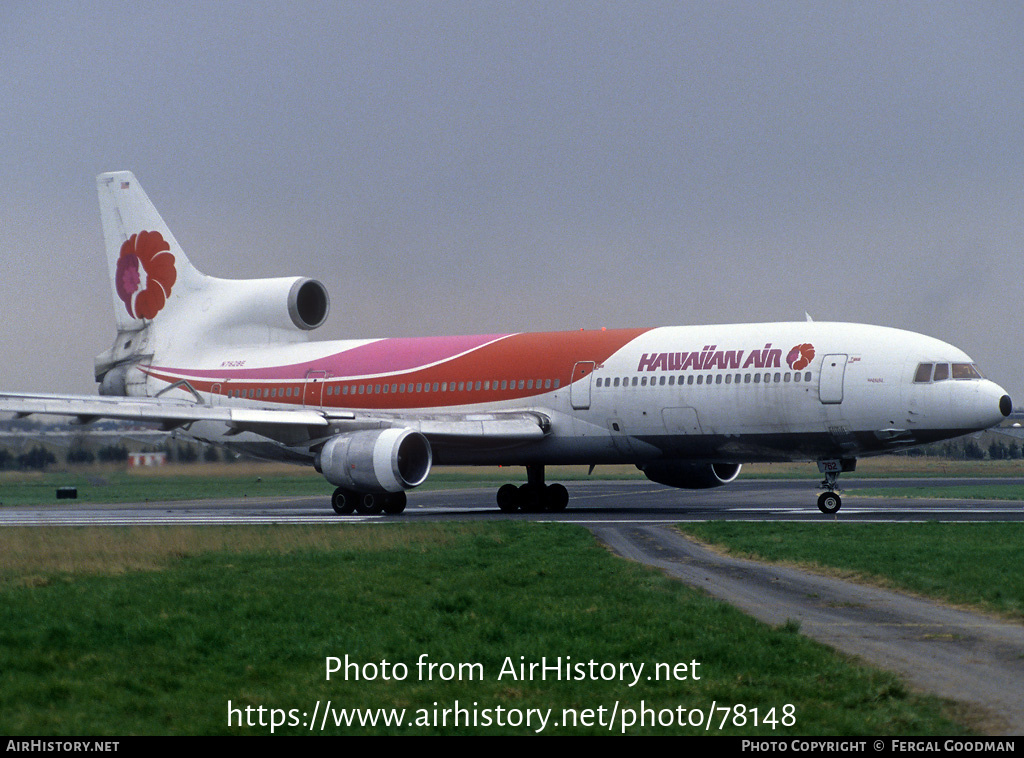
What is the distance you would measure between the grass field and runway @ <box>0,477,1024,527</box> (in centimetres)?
1266

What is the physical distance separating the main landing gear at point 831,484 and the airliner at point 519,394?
0.06 meters

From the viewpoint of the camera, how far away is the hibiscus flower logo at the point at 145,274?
147 ft

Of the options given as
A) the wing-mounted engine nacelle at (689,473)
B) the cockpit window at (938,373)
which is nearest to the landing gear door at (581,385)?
the wing-mounted engine nacelle at (689,473)

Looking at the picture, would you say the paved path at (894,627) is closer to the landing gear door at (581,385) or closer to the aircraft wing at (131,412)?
the landing gear door at (581,385)

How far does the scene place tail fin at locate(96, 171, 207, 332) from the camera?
44625mm

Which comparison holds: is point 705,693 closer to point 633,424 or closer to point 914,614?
point 914,614

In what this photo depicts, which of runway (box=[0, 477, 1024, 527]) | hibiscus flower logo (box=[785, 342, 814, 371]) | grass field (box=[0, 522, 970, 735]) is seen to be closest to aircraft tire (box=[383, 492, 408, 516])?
runway (box=[0, 477, 1024, 527])

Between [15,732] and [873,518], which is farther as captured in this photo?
[873,518]

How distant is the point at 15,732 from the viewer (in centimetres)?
765

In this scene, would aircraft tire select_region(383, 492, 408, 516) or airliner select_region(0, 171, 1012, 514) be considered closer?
airliner select_region(0, 171, 1012, 514)

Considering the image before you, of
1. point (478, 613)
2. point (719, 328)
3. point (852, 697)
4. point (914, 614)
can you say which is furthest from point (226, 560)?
point (719, 328)

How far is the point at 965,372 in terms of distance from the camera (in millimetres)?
29312

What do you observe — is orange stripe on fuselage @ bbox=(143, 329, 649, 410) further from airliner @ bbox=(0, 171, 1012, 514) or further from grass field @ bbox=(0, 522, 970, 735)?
grass field @ bbox=(0, 522, 970, 735)
